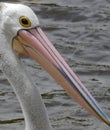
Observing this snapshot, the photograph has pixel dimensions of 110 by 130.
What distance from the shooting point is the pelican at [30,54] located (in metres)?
6.81

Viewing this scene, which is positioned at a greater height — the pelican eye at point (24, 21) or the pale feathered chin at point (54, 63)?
the pelican eye at point (24, 21)

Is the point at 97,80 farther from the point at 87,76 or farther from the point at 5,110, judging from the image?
the point at 5,110

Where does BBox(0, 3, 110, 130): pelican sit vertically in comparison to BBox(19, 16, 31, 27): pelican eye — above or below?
below

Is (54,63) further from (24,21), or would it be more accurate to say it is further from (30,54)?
(24,21)

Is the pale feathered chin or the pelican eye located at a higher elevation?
the pelican eye

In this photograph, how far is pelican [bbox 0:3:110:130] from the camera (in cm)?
681

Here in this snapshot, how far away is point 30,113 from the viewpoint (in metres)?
6.95

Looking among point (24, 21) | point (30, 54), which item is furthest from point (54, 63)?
point (24, 21)

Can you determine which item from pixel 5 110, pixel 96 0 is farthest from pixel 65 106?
pixel 96 0

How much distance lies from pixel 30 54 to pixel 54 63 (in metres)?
0.32

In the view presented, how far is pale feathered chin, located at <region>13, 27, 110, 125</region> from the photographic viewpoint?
6.73 meters

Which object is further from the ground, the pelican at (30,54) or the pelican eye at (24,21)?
the pelican eye at (24,21)

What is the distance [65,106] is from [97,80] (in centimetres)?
94

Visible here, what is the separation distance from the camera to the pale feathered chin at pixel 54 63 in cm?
673
